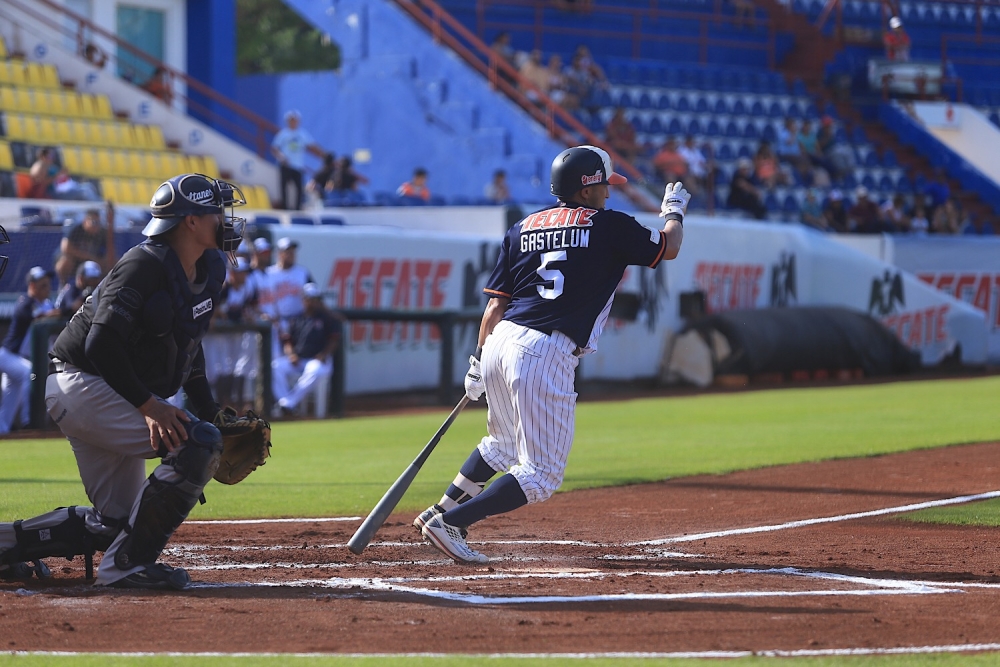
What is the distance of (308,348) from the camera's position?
50.2ft

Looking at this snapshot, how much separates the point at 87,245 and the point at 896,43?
2288 centimetres

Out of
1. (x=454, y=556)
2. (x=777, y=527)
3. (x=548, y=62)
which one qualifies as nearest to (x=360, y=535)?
(x=454, y=556)

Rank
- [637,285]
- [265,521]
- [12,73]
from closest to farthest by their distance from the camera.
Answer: [265,521] → [637,285] → [12,73]

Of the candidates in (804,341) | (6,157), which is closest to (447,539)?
(6,157)

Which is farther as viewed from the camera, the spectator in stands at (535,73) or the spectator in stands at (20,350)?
the spectator in stands at (535,73)

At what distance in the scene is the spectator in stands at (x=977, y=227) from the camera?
28.2 metres

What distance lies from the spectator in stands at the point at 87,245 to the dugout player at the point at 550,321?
8749mm

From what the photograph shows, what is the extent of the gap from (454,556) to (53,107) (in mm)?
17365

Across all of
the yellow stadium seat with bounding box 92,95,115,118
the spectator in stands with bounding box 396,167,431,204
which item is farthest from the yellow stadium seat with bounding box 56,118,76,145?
the spectator in stands with bounding box 396,167,431,204

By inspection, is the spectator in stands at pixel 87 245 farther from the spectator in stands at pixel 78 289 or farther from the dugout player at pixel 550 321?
the dugout player at pixel 550 321

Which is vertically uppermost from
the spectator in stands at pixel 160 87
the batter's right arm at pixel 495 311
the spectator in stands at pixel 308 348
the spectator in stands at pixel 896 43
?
the spectator in stands at pixel 896 43

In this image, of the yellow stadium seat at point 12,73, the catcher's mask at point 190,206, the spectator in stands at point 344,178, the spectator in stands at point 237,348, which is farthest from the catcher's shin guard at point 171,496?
the yellow stadium seat at point 12,73

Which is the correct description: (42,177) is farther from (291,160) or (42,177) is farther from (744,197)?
(744,197)

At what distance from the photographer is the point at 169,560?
6.09m
